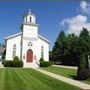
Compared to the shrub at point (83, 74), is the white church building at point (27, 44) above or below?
above

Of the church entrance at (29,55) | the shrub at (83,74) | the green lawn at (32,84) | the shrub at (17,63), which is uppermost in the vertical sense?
the church entrance at (29,55)

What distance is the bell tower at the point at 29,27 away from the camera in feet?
147

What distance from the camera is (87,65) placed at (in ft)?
67.0

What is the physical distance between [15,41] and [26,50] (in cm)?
305

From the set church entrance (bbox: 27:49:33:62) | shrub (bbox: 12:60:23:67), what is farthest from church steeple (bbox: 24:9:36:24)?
shrub (bbox: 12:60:23:67)

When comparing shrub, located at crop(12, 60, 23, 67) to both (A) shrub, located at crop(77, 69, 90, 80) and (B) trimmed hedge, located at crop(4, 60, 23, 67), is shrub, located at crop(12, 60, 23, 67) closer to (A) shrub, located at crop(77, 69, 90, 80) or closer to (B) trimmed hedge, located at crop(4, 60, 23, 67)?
(B) trimmed hedge, located at crop(4, 60, 23, 67)

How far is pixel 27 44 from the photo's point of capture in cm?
4441

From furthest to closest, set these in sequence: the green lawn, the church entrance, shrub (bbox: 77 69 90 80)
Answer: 1. the church entrance
2. shrub (bbox: 77 69 90 80)
3. the green lawn

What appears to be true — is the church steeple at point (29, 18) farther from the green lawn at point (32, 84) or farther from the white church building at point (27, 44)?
the green lawn at point (32, 84)

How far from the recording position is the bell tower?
4478cm

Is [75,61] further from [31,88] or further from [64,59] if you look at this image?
[31,88]

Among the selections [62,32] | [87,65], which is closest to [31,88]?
[87,65]

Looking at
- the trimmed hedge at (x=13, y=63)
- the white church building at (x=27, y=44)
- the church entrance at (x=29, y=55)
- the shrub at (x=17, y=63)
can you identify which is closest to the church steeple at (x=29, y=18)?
the white church building at (x=27, y=44)

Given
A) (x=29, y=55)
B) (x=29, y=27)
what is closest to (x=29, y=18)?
(x=29, y=27)
